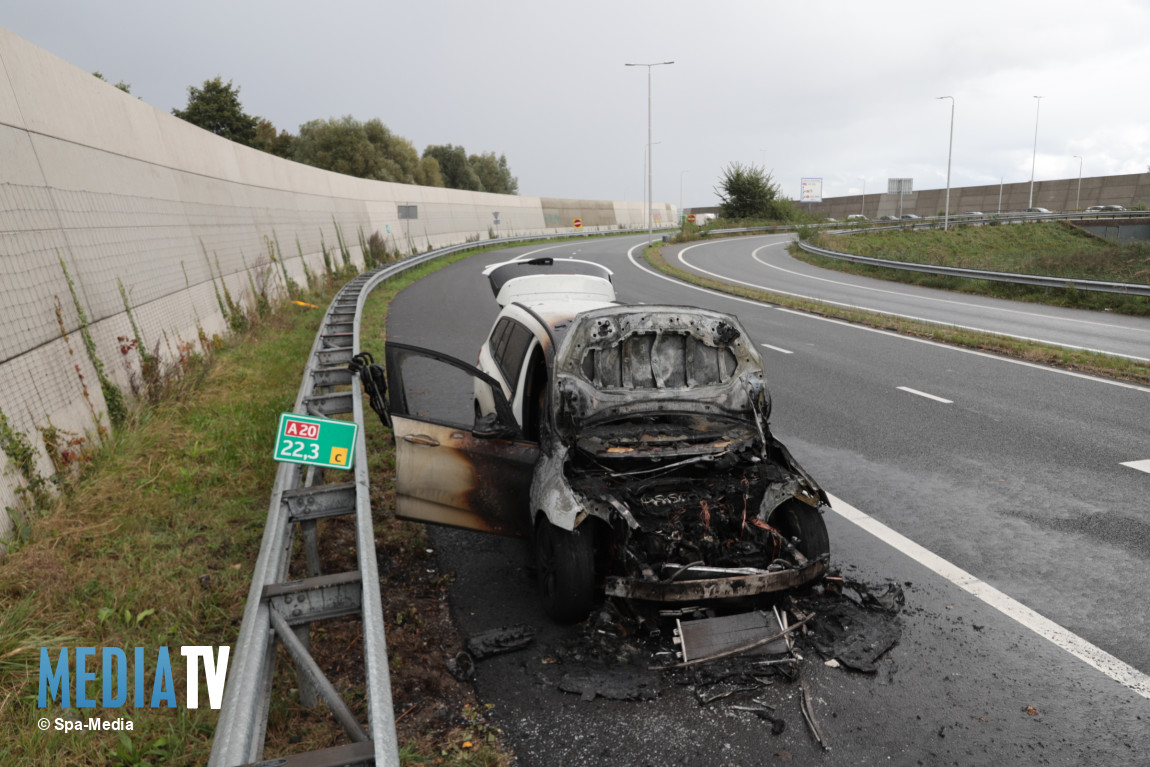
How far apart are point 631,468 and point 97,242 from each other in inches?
269

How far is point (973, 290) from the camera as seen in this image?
22578mm

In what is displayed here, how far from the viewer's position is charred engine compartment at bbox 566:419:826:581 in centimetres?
438

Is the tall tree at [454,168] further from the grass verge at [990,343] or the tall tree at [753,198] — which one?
the grass verge at [990,343]

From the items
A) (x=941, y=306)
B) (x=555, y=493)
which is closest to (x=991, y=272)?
(x=941, y=306)

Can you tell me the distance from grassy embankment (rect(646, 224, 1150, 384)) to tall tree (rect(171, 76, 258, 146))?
141ft

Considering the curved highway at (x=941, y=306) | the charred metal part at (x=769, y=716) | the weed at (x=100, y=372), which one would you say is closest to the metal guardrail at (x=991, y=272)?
the curved highway at (x=941, y=306)

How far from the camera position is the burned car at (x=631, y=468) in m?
4.38

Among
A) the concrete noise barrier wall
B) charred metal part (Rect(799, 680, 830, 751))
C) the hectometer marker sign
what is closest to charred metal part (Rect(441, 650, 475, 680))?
the hectometer marker sign

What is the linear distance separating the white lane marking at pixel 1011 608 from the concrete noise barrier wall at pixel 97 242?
6341 millimetres

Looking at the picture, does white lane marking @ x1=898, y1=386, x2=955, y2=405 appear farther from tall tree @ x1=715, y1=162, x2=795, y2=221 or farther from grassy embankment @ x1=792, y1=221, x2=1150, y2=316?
tall tree @ x1=715, y1=162, x2=795, y2=221

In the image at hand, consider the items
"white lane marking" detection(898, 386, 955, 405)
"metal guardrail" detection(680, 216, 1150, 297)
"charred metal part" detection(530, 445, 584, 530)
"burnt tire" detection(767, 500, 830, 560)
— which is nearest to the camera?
"charred metal part" detection(530, 445, 584, 530)

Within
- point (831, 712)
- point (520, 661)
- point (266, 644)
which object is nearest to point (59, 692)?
point (266, 644)

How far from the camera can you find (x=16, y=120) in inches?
268

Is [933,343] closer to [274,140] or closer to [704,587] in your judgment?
[704,587]
